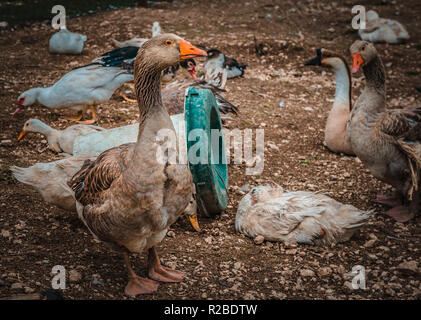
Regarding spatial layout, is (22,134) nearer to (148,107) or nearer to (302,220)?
(148,107)

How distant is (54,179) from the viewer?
4328mm

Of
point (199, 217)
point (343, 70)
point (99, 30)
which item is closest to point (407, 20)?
point (343, 70)

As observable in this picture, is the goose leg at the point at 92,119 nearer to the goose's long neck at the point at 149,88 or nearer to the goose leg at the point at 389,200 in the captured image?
the goose's long neck at the point at 149,88

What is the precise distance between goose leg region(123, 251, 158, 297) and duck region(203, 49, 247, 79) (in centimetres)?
486

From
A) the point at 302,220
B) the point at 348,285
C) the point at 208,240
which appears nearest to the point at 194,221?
the point at 208,240

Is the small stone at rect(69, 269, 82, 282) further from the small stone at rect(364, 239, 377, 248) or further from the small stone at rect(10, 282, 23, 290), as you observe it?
the small stone at rect(364, 239, 377, 248)

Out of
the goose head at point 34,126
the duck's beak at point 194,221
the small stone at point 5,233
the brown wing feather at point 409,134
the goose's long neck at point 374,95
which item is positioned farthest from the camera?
the goose head at point 34,126

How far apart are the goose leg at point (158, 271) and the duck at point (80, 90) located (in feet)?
12.0

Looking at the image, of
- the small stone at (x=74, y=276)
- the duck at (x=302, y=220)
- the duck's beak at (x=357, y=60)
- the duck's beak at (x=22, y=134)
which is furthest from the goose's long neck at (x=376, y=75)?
the duck's beak at (x=22, y=134)

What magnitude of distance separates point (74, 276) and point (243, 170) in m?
2.80

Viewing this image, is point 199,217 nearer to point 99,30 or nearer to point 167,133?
point 167,133

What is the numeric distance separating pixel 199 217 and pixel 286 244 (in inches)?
40.6

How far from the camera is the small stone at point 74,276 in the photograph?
3558mm

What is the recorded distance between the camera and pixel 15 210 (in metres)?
4.50
